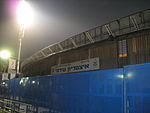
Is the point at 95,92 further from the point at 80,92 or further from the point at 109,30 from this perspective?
the point at 109,30

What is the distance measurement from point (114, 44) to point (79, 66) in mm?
3843

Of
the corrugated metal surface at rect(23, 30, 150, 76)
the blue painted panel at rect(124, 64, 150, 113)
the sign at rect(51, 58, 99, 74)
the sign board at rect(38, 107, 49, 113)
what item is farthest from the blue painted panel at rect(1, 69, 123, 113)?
the corrugated metal surface at rect(23, 30, 150, 76)

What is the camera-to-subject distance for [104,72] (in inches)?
169

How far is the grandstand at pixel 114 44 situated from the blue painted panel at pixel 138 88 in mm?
5524

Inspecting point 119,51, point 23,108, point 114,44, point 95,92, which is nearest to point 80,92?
point 95,92

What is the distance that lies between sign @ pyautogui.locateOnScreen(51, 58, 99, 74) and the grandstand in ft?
0.62

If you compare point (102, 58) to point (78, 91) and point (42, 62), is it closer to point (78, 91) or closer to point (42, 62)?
point (78, 91)

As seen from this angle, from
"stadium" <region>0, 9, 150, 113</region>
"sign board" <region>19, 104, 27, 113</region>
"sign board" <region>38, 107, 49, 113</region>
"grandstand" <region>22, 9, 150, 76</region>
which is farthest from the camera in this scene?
"grandstand" <region>22, 9, 150, 76</region>

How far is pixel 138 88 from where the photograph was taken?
333 cm

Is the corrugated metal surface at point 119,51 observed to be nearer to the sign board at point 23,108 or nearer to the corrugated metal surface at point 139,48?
the corrugated metal surface at point 139,48

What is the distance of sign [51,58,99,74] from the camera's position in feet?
37.1

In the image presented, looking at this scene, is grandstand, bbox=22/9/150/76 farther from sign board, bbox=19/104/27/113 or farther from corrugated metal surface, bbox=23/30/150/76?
sign board, bbox=19/104/27/113

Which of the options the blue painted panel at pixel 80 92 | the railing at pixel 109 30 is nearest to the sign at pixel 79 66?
the railing at pixel 109 30

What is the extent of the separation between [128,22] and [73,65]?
6.16m
